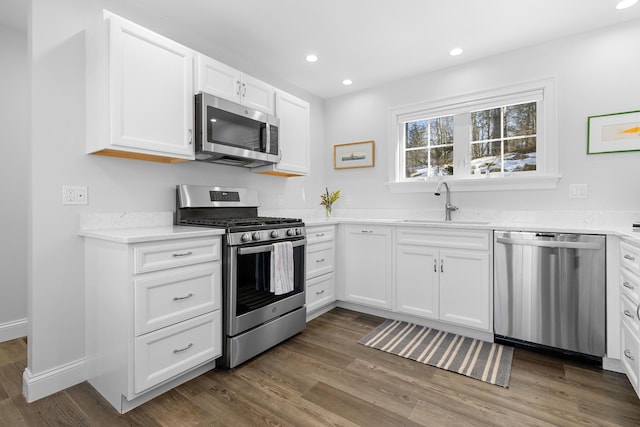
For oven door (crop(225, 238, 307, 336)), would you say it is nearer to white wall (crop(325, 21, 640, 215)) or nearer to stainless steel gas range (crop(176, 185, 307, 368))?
stainless steel gas range (crop(176, 185, 307, 368))

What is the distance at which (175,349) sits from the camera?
1.85 metres

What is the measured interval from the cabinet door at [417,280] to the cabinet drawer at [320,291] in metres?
0.69

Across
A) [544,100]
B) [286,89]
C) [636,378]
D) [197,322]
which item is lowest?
[636,378]

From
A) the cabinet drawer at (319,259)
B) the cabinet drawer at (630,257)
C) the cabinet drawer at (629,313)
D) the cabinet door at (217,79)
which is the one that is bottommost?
the cabinet drawer at (629,313)

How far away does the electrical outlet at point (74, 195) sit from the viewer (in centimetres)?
194

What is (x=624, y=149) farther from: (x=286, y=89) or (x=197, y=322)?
(x=197, y=322)

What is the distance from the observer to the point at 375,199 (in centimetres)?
380

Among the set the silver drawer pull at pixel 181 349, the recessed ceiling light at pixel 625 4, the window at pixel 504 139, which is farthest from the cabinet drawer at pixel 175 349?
the recessed ceiling light at pixel 625 4

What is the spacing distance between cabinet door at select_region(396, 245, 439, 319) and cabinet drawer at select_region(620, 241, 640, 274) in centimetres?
118

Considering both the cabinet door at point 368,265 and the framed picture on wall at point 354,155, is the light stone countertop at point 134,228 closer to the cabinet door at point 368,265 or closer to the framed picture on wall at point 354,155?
the cabinet door at point 368,265

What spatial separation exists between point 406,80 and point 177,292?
3.16m

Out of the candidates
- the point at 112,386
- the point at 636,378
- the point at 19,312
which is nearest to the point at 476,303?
the point at 636,378

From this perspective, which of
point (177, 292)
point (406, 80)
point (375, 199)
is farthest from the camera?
point (375, 199)

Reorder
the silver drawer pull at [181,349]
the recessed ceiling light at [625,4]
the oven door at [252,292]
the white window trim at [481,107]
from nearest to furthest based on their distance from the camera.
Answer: the silver drawer pull at [181,349] → the oven door at [252,292] → the recessed ceiling light at [625,4] → the white window trim at [481,107]
